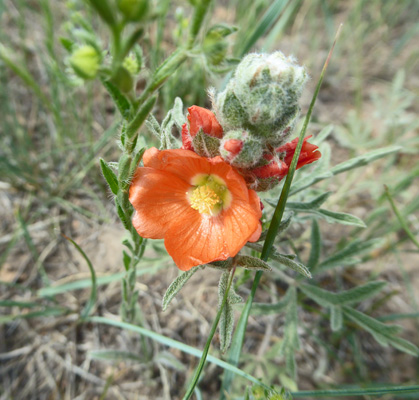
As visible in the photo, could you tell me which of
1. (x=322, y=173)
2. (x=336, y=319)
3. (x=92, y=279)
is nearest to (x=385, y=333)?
(x=336, y=319)

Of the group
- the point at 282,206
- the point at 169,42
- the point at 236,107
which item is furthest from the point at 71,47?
the point at 169,42

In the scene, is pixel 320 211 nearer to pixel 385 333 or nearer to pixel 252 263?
pixel 252 263

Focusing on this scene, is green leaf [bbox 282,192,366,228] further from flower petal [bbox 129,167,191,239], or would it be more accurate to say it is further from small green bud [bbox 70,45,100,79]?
small green bud [bbox 70,45,100,79]

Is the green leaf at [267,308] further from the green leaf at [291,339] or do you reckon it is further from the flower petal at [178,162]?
the flower petal at [178,162]

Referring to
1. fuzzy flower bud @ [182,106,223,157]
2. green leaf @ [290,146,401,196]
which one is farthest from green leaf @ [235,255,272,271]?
green leaf @ [290,146,401,196]

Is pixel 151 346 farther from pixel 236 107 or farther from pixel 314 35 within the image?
pixel 314 35
